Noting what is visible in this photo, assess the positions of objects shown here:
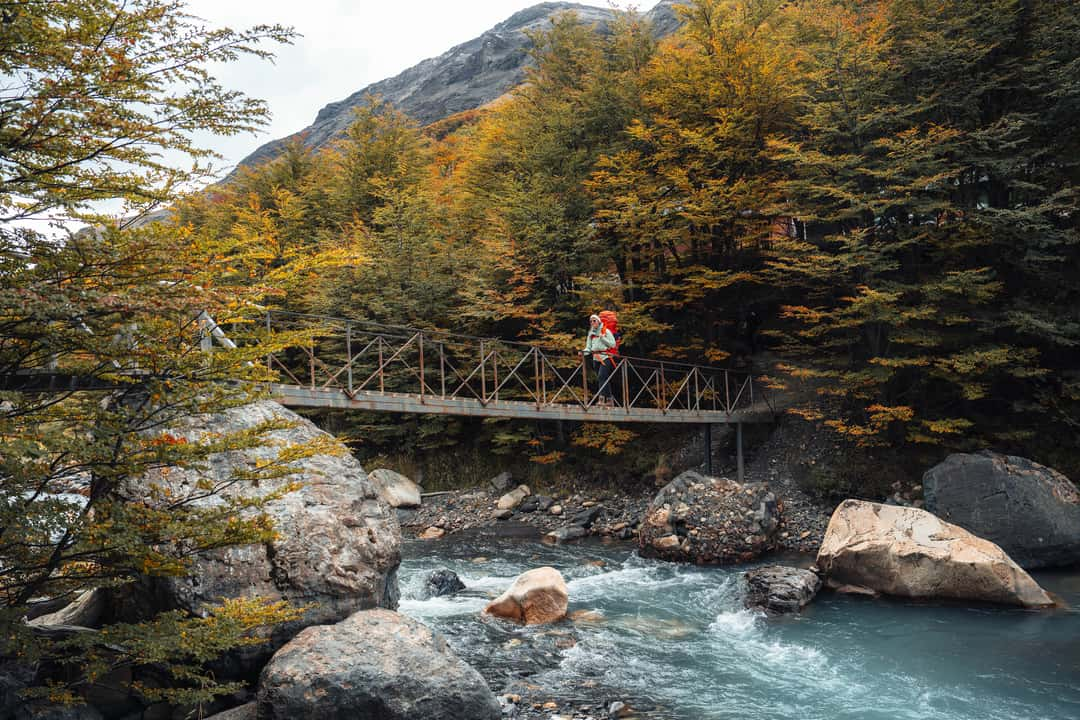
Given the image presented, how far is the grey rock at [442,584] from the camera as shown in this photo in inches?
400

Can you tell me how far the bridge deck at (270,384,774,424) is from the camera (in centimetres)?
909

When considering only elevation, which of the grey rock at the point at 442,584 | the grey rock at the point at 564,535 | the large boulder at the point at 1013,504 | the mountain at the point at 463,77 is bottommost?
the grey rock at the point at 564,535

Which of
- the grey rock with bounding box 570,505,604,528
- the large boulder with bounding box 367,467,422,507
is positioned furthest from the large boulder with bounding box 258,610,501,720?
the large boulder with bounding box 367,467,422,507

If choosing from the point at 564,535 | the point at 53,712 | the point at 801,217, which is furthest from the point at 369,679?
the point at 801,217

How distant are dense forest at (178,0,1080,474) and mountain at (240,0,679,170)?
48.7m

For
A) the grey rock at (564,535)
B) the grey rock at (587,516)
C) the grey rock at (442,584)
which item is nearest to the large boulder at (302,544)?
the grey rock at (442,584)

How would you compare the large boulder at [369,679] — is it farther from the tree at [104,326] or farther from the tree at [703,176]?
the tree at [703,176]

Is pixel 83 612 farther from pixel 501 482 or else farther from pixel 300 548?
pixel 501 482

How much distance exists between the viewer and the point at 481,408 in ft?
36.9

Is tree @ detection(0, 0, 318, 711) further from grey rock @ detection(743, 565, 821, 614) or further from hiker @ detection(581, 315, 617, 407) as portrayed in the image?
hiker @ detection(581, 315, 617, 407)

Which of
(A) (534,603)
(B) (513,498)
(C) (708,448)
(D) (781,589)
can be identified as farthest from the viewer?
(B) (513,498)

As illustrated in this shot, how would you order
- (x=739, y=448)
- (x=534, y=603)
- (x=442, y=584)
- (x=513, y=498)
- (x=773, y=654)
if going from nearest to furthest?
1. (x=773, y=654)
2. (x=534, y=603)
3. (x=442, y=584)
4. (x=739, y=448)
5. (x=513, y=498)

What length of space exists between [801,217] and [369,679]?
1156 centimetres

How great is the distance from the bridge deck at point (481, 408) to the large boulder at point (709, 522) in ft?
5.72
